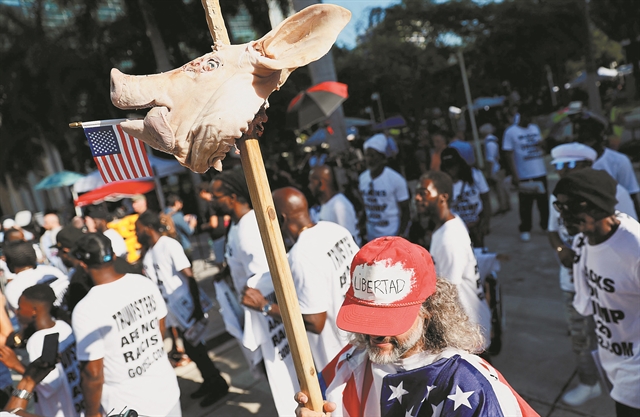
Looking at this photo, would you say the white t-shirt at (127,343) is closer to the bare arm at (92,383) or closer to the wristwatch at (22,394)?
the bare arm at (92,383)

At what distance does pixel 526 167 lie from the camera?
7418mm

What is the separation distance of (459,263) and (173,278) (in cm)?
286

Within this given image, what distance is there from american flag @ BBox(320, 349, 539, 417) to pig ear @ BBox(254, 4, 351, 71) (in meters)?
1.15

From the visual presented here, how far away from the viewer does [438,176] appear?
3619mm

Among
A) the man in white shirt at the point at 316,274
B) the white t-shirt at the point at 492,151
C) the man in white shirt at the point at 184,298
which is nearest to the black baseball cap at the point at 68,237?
the man in white shirt at the point at 184,298

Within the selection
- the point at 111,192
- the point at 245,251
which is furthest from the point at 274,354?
the point at 111,192

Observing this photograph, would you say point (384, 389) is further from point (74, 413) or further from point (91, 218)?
point (91, 218)

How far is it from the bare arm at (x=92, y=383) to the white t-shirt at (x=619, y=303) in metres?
3.05

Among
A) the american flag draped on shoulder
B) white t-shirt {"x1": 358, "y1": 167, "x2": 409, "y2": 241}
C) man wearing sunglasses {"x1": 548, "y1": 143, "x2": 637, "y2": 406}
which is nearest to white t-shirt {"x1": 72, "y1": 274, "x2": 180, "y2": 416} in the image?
the american flag draped on shoulder

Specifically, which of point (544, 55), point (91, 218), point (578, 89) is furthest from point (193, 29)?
point (578, 89)

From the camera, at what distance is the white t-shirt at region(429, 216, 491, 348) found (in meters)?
3.16

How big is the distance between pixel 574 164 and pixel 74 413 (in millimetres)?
4536

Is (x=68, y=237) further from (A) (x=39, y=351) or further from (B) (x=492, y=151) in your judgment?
(B) (x=492, y=151)

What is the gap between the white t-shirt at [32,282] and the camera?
4.13 m
